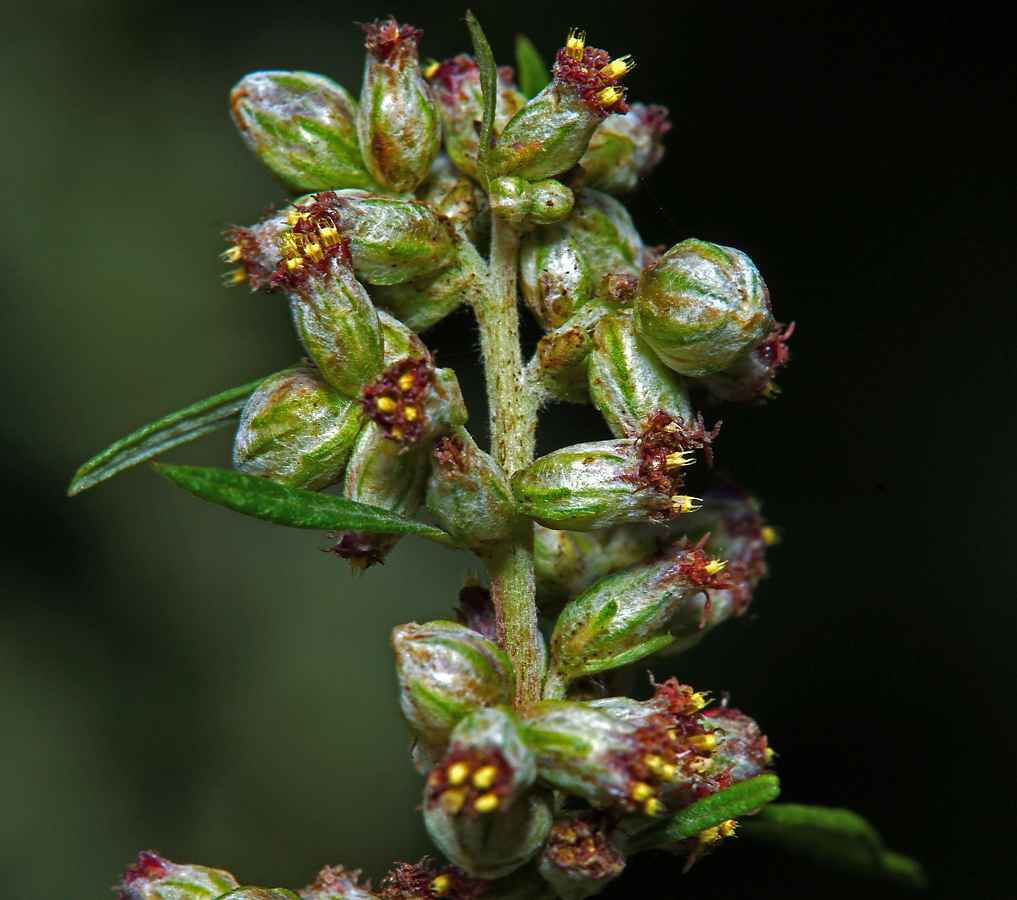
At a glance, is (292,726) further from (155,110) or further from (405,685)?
(405,685)

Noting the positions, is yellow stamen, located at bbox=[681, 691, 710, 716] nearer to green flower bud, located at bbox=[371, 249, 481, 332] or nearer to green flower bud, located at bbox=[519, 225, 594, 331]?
green flower bud, located at bbox=[519, 225, 594, 331]

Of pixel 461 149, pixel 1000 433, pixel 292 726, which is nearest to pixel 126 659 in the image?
pixel 292 726

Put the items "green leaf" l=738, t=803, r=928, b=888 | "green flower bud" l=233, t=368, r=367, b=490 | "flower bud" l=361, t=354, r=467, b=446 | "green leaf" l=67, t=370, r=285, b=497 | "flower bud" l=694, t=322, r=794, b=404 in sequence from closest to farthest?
"flower bud" l=361, t=354, r=467, b=446, "green flower bud" l=233, t=368, r=367, b=490, "green leaf" l=67, t=370, r=285, b=497, "flower bud" l=694, t=322, r=794, b=404, "green leaf" l=738, t=803, r=928, b=888

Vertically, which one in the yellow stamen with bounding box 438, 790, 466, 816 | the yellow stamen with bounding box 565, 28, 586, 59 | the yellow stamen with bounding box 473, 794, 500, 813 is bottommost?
the yellow stamen with bounding box 473, 794, 500, 813

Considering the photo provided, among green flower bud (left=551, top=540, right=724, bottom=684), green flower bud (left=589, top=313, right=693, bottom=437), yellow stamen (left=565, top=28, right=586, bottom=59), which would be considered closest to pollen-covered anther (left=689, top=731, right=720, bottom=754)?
green flower bud (left=551, top=540, right=724, bottom=684)

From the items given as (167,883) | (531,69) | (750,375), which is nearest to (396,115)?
(531,69)

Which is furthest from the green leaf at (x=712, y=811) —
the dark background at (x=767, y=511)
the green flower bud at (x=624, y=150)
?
the dark background at (x=767, y=511)

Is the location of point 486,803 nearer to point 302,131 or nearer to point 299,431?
point 299,431
